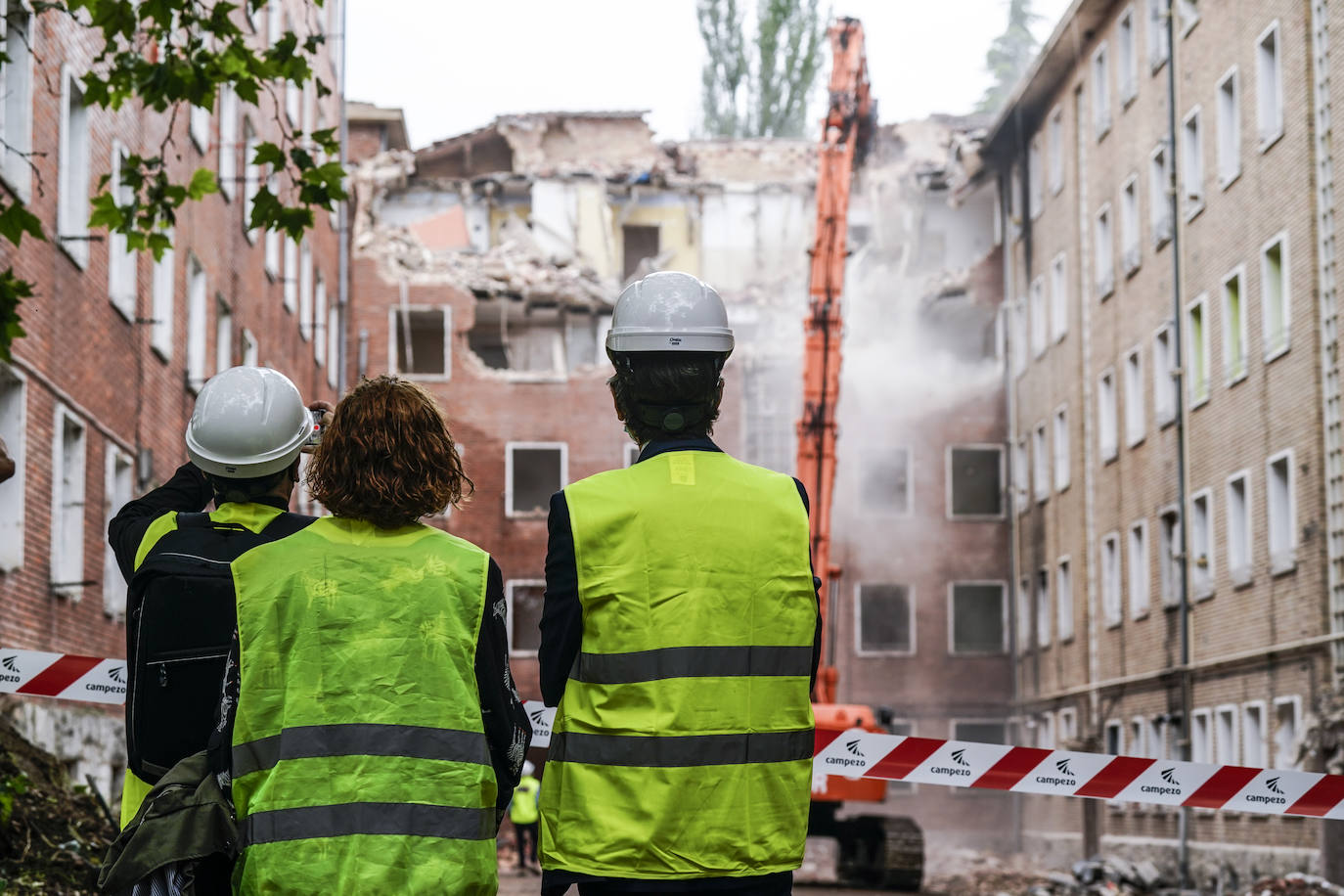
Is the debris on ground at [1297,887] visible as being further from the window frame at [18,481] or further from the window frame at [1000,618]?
Answer: the window frame at [1000,618]

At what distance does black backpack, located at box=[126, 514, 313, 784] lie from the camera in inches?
172

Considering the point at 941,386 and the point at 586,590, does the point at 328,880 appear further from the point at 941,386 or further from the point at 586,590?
the point at 941,386

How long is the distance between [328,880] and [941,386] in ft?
132

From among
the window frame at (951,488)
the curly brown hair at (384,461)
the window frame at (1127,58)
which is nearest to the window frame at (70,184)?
the curly brown hair at (384,461)

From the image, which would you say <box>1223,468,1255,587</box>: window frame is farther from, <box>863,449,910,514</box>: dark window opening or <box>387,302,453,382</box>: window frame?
<box>387,302,453,382</box>: window frame

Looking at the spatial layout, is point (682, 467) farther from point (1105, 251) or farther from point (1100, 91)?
point (1100, 91)

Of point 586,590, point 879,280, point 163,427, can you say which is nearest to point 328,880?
point 586,590

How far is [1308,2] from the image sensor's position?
24.1m

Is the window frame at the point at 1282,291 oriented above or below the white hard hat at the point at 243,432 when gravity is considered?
above

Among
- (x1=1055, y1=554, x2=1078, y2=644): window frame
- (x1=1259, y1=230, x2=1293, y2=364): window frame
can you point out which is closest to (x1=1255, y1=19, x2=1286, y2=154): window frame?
(x1=1259, y1=230, x2=1293, y2=364): window frame

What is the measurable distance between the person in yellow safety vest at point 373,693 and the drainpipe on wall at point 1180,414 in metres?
25.2

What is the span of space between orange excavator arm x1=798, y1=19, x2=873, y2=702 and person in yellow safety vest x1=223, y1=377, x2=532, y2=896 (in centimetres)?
2122

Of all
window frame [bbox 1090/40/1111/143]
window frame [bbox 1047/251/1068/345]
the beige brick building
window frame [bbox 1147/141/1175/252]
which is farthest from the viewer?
window frame [bbox 1047/251/1068/345]

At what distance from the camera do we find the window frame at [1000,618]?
4225cm
